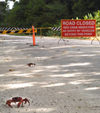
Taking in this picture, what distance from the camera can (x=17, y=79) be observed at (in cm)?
598

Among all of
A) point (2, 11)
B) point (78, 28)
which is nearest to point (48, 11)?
point (2, 11)

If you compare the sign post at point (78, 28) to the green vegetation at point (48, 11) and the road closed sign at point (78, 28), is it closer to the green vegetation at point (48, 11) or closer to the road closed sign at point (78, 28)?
the road closed sign at point (78, 28)

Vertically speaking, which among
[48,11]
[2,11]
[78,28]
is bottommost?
[78,28]

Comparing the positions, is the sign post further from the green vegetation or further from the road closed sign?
the green vegetation

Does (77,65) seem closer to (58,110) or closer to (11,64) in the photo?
(11,64)

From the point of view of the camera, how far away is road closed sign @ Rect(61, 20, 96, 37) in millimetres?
12766

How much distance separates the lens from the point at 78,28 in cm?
1284

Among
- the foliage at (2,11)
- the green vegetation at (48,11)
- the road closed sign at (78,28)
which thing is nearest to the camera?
the road closed sign at (78,28)

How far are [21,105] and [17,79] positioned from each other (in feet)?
6.04

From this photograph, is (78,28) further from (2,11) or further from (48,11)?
(2,11)

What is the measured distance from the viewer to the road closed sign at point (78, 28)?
1277 cm

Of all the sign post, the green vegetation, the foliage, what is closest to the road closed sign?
the sign post

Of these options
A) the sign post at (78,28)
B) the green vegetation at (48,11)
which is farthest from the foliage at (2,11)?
the sign post at (78,28)

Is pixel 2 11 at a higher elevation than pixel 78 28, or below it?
higher
